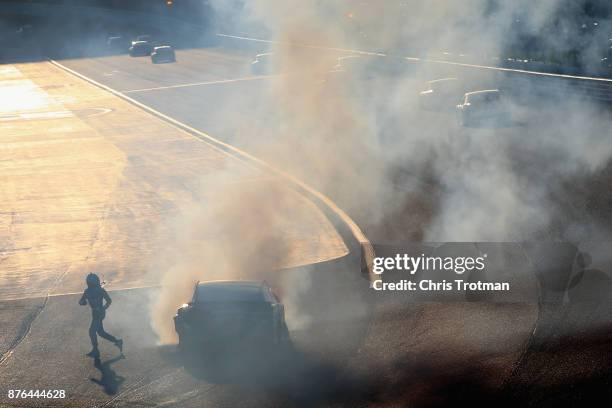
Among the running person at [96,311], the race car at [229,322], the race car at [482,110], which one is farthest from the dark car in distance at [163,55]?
the race car at [229,322]

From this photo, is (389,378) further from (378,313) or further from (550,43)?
(550,43)

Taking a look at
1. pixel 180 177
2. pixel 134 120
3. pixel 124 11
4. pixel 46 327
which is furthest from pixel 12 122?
pixel 124 11

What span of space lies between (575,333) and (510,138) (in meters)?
13.9

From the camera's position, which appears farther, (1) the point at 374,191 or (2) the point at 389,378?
(1) the point at 374,191

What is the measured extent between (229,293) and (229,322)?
0.64m

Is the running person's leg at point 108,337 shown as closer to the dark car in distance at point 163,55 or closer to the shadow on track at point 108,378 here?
the shadow on track at point 108,378

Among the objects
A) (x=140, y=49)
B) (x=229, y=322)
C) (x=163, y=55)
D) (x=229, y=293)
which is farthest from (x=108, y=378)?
(x=140, y=49)

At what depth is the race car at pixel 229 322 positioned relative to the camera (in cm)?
1198

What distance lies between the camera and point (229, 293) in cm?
1252

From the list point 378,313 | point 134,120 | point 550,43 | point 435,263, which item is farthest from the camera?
point 134,120

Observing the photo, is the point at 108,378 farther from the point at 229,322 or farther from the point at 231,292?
the point at 231,292

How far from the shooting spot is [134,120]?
38.1 metres

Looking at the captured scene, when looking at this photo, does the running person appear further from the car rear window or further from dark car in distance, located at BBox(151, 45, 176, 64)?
dark car in distance, located at BBox(151, 45, 176, 64)

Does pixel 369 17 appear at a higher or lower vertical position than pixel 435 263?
higher
